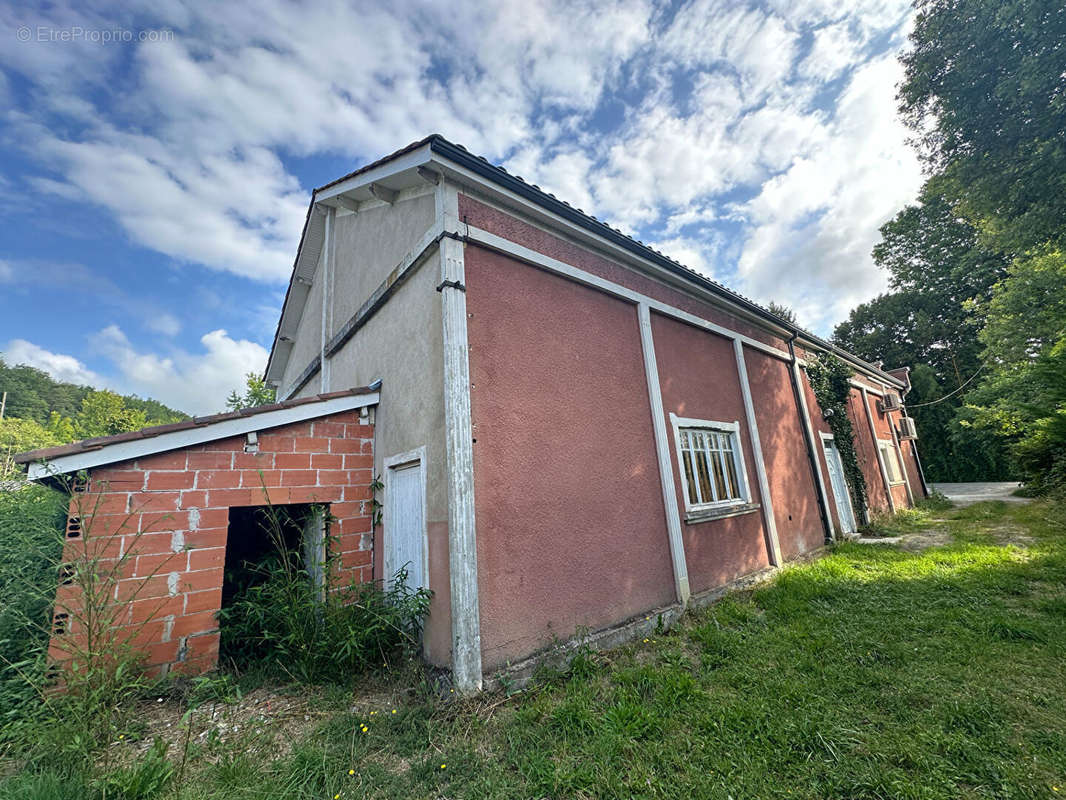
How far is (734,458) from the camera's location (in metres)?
6.95

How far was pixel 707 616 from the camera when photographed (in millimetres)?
4949

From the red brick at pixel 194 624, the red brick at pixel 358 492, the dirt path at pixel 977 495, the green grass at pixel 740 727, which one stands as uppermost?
the red brick at pixel 358 492

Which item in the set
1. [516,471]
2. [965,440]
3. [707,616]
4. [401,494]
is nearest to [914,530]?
[707,616]

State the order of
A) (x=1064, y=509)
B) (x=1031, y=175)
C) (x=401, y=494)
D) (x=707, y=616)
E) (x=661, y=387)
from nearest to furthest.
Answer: (x=401, y=494), (x=707, y=616), (x=661, y=387), (x=1031, y=175), (x=1064, y=509)

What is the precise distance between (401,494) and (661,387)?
12.1 feet

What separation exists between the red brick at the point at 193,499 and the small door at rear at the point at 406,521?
162cm

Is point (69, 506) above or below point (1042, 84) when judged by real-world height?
below

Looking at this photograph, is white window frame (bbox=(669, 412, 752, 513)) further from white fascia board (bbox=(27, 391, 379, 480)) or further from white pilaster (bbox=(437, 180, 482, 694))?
white fascia board (bbox=(27, 391, 379, 480))

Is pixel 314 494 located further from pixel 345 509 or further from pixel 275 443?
pixel 275 443

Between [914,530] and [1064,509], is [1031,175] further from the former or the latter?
[914,530]

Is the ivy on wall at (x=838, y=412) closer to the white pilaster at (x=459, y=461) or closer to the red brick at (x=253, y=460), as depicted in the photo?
the white pilaster at (x=459, y=461)

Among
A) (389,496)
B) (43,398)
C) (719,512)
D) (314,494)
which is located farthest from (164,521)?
(43,398)

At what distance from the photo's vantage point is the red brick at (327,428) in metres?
4.65

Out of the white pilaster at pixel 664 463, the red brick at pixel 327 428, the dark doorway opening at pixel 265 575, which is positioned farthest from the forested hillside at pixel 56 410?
the white pilaster at pixel 664 463
